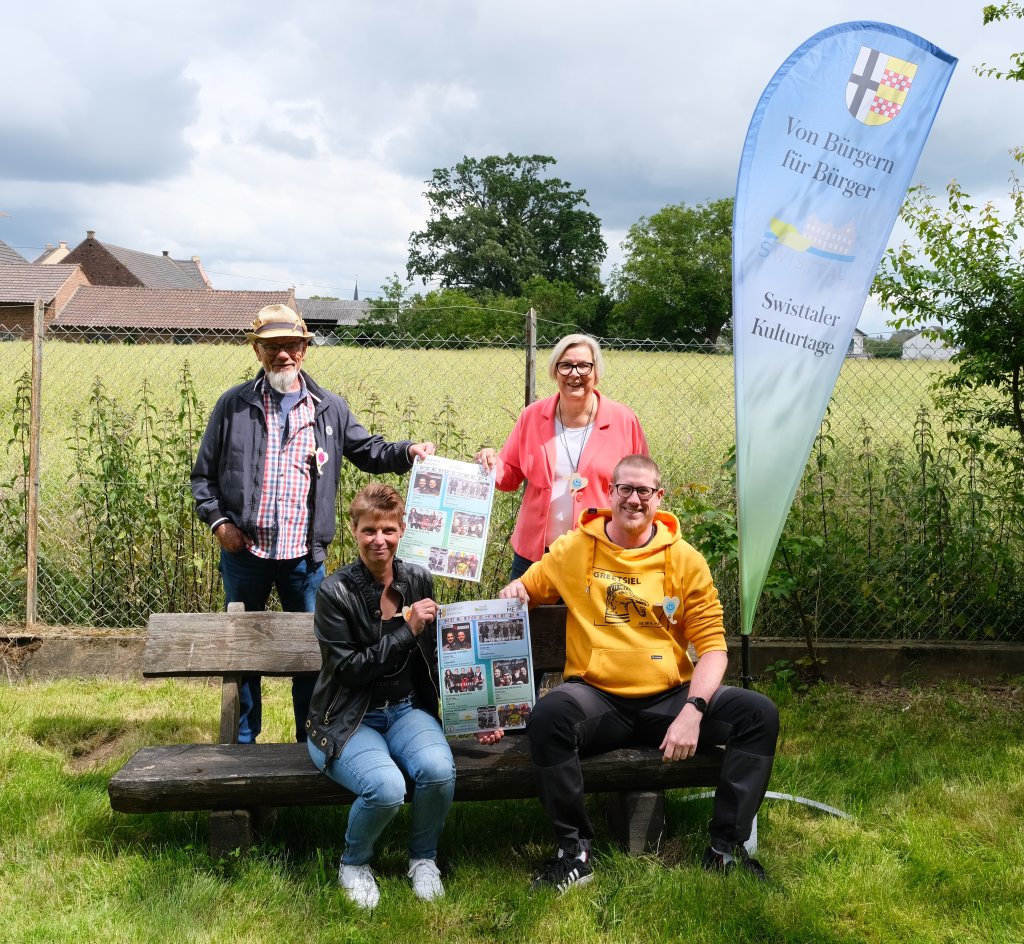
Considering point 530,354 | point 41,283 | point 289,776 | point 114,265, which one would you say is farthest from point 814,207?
point 114,265

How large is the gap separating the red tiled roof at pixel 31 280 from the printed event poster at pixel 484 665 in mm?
46636

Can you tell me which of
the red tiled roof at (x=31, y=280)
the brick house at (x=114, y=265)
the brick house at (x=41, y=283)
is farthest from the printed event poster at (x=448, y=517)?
the brick house at (x=114, y=265)

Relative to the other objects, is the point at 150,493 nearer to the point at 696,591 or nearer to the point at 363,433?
the point at 363,433

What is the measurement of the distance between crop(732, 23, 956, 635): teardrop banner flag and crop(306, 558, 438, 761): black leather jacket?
1.42 metres

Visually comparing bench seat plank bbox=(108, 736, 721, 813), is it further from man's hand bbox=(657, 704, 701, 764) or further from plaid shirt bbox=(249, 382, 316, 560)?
plaid shirt bbox=(249, 382, 316, 560)

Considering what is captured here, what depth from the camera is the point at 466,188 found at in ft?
230

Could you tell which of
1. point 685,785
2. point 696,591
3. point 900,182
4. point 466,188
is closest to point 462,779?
point 685,785

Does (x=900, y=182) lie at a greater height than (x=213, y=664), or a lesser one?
greater

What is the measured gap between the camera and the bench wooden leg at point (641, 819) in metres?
3.50

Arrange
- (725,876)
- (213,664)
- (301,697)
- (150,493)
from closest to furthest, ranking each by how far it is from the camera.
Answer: (725,876) < (213,664) < (301,697) < (150,493)

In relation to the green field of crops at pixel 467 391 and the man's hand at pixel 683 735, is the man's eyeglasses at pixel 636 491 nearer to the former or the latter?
the man's hand at pixel 683 735

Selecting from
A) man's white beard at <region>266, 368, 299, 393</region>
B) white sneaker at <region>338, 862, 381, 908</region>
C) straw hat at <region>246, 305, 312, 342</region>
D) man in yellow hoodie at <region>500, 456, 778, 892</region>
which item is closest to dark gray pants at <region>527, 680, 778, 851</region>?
man in yellow hoodie at <region>500, 456, 778, 892</region>

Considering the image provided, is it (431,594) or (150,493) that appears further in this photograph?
(150,493)

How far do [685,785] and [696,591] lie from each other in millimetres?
740
